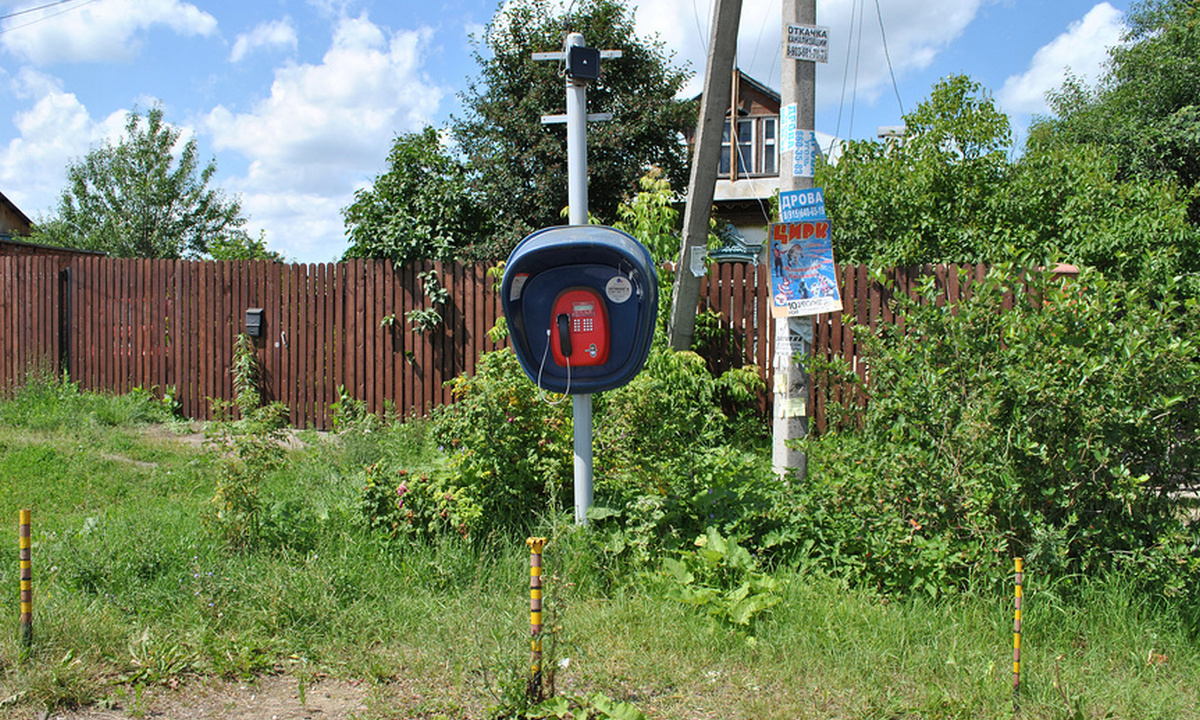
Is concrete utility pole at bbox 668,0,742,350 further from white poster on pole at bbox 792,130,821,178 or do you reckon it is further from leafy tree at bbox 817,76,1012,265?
leafy tree at bbox 817,76,1012,265

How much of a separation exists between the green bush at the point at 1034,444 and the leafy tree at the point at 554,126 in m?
10.4

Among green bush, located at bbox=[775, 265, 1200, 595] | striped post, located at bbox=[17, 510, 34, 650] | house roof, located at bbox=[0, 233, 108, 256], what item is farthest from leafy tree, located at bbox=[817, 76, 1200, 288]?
house roof, located at bbox=[0, 233, 108, 256]

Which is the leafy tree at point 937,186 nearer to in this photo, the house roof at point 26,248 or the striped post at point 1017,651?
the striped post at point 1017,651

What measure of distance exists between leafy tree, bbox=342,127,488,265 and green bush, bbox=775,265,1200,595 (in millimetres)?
5672

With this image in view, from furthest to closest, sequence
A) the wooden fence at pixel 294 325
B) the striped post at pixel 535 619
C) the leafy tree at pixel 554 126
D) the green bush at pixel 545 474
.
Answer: the leafy tree at pixel 554 126
the wooden fence at pixel 294 325
the green bush at pixel 545 474
the striped post at pixel 535 619

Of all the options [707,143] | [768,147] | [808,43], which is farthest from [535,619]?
[768,147]

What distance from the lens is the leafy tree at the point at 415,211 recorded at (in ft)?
28.0

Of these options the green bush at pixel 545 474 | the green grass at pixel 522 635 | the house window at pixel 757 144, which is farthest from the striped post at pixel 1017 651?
the house window at pixel 757 144

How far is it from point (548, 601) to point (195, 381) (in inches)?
291

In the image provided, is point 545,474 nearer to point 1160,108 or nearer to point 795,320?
point 795,320

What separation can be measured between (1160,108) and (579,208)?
57.5 feet

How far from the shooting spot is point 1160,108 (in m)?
16.9

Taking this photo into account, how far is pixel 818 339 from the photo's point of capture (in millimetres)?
7359

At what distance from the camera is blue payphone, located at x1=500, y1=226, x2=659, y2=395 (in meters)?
4.09
